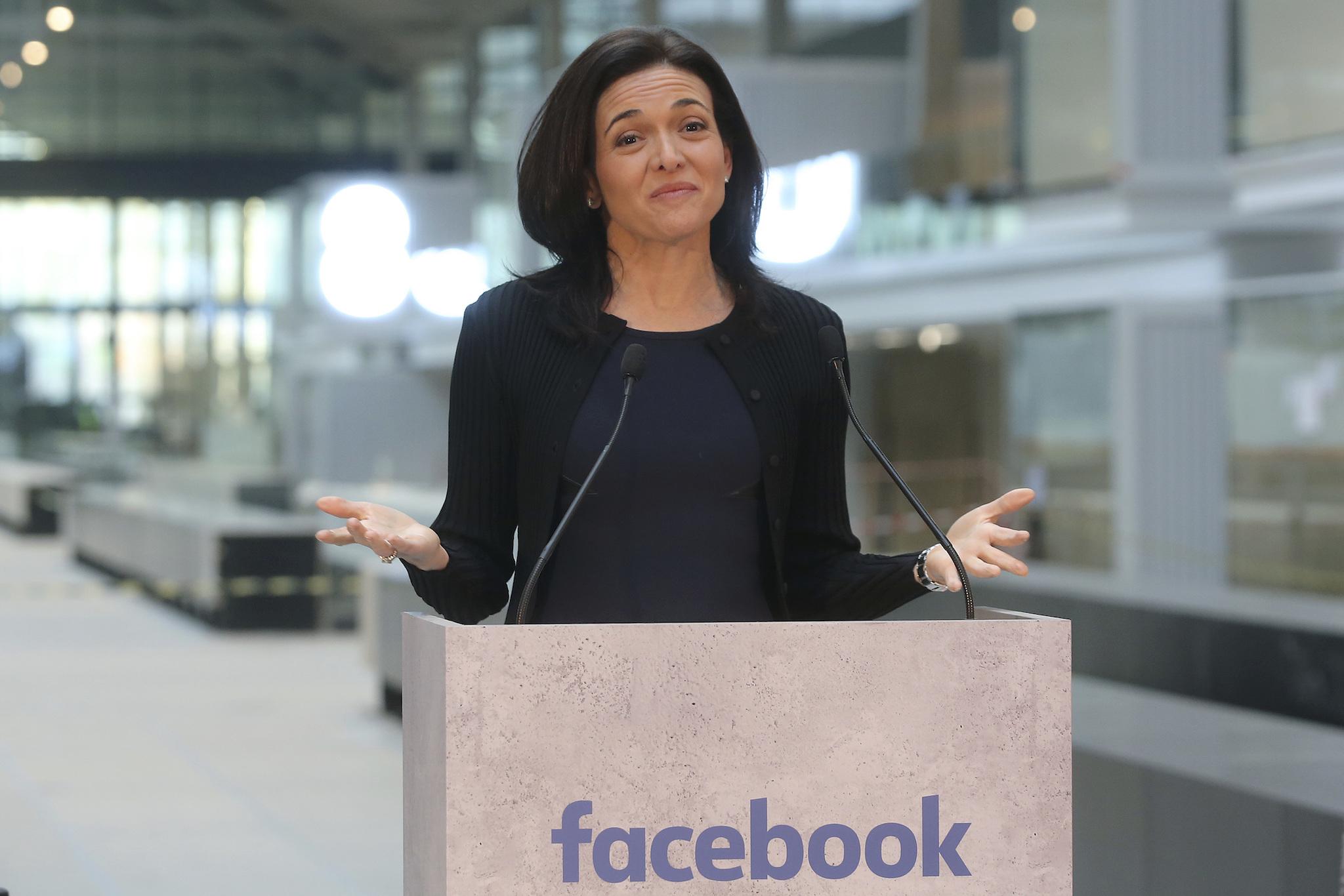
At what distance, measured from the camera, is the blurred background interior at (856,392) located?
6238 mm

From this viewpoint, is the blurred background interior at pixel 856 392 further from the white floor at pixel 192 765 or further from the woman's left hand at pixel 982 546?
the woman's left hand at pixel 982 546

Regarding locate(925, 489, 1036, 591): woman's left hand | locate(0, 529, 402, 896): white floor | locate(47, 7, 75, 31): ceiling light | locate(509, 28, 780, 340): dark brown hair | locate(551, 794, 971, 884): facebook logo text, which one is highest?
locate(47, 7, 75, 31): ceiling light

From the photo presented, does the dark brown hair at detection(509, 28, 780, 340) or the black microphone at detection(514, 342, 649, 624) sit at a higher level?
the dark brown hair at detection(509, 28, 780, 340)

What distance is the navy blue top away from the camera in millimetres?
2131

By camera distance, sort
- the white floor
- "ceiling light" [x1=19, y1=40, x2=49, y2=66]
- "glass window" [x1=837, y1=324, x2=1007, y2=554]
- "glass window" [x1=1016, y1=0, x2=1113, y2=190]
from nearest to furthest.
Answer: the white floor, "glass window" [x1=1016, y1=0, x2=1113, y2=190], "ceiling light" [x1=19, y1=40, x2=49, y2=66], "glass window" [x1=837, y1=324, x2=1007, y2=554]

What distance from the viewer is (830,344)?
2.23m

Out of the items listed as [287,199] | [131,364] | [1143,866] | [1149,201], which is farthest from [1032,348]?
[131,364]

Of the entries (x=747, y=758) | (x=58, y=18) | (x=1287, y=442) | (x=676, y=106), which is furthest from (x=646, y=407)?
(x=58, y=18)

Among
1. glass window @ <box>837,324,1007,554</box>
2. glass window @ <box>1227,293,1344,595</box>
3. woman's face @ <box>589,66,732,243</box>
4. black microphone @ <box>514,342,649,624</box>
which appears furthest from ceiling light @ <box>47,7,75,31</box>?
black microphone @ <box>514,342,649,624</box>

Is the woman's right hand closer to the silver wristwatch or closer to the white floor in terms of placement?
the silver wristwatch

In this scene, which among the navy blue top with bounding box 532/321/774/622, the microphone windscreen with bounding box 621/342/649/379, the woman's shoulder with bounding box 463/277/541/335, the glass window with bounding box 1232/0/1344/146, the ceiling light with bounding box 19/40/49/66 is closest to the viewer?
the microphone windscreen with bounding box 621/342/649/379

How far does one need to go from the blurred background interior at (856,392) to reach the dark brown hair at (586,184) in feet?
6.15

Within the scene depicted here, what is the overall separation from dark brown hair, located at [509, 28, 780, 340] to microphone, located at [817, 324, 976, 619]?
0.25 feet

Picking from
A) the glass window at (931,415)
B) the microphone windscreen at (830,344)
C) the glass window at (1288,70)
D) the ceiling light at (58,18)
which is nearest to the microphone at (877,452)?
the microphone windscreen at (830,344)
